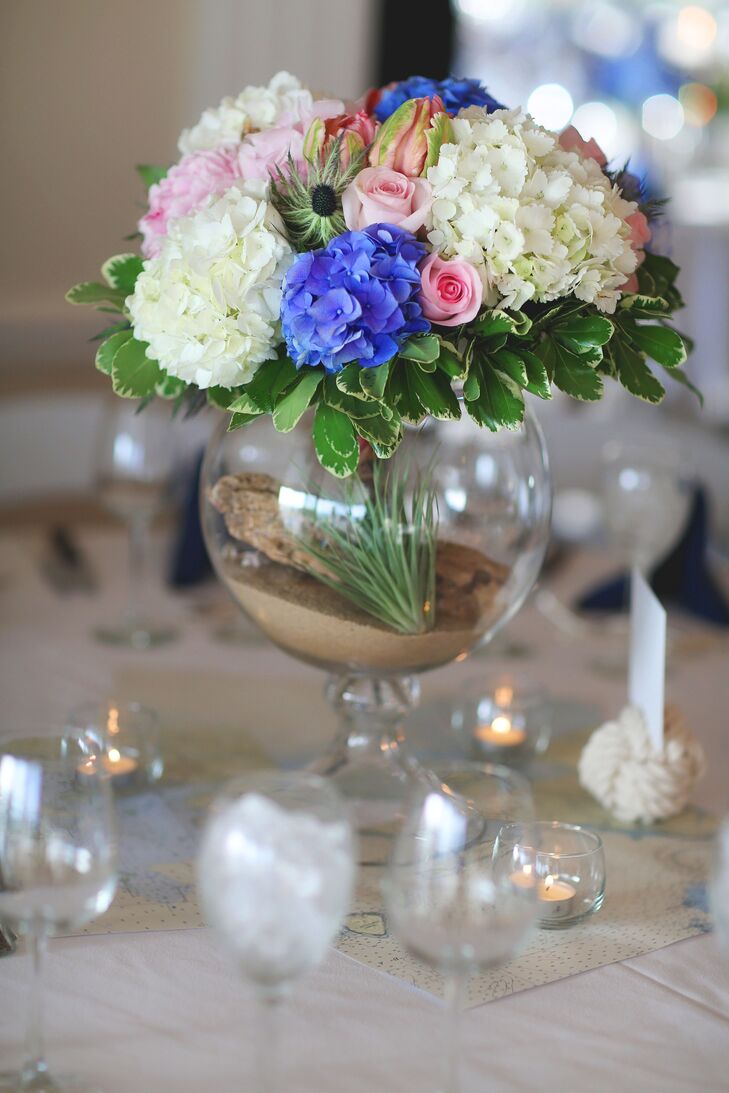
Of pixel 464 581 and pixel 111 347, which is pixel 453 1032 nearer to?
pixel 464 581

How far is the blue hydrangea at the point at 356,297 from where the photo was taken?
87 cm

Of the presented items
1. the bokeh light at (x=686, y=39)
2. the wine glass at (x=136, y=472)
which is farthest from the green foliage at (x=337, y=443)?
the bokeh light at (x=686, y=39)

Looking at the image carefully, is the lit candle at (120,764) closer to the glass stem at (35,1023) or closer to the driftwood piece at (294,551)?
the driftwood piece at (294,551)

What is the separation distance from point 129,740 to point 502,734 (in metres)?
0.35

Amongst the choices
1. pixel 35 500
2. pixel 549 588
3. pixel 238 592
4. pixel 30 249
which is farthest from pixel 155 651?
pixel 30 249

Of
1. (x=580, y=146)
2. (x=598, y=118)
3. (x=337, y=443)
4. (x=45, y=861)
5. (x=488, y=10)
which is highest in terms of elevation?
(x=488, y=10)

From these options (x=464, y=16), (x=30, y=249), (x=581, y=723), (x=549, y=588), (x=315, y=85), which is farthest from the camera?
(x=464, y=16)

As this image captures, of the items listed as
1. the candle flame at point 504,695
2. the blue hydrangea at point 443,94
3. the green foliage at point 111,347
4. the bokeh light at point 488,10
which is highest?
the bokeh light at point 488,10

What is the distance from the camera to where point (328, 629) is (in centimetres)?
102

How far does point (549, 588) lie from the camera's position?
174 centimetres

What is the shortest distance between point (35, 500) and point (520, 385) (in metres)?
1.63

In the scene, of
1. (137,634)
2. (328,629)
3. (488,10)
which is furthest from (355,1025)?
(488,10)

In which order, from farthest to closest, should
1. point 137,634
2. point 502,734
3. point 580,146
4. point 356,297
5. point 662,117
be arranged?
point 662,117 < point 137,634 < point 502,734 < point 580,146 < point 356,297

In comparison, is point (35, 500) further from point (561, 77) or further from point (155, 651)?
point (561, 77)
